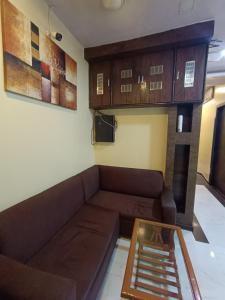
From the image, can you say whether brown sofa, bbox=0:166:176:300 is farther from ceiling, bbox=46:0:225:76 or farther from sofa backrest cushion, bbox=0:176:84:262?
ceiling, bbox=46:0:225:76

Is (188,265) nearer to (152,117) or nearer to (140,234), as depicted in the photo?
(140,234)

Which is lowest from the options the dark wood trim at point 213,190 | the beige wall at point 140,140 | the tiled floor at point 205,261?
the tiled floor at point 205,261

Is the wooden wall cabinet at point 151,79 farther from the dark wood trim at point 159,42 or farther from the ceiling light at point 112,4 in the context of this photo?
the ceiling light at point 112,4

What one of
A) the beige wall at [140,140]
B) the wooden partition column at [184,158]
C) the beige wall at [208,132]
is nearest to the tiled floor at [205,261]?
the wooden partition column at [184,158]

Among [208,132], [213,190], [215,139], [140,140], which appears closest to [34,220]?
[140,140]

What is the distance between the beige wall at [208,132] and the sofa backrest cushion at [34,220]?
4.16 metres

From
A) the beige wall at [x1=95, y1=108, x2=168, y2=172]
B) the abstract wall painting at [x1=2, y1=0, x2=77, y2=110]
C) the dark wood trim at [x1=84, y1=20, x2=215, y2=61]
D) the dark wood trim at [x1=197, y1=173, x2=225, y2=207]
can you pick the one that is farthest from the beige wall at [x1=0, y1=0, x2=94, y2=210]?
the dark wood trim at [x1=197, y1=173, x2=225, y2=207]

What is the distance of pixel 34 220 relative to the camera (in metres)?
1.19

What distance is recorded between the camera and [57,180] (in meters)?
1.81

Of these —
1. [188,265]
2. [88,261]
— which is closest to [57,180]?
[88,261]

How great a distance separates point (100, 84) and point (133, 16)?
37.8 inches

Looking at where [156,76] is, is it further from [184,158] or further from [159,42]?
[184,158]

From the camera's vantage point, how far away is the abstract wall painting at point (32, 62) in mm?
1167

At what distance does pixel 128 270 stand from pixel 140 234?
0.58 m
